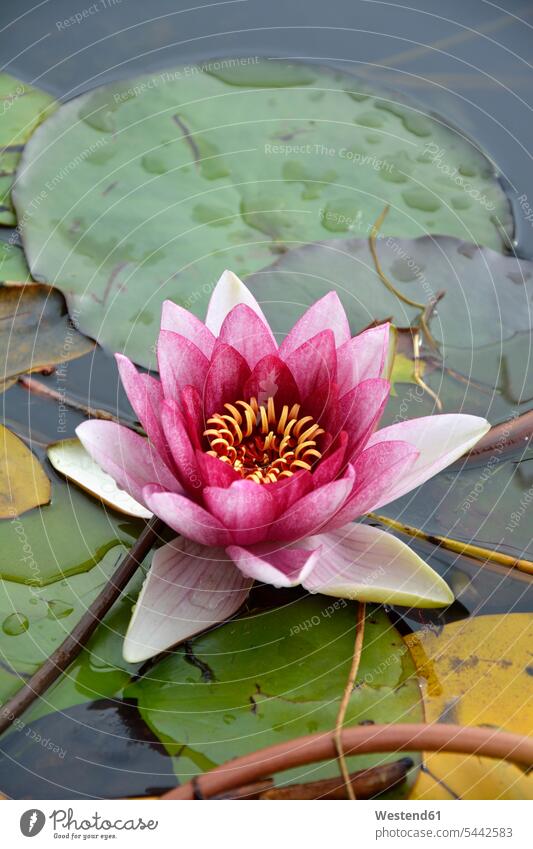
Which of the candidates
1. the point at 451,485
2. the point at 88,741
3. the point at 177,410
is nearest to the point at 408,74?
the point at 451,485

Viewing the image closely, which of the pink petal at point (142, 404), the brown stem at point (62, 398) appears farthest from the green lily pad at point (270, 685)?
the brown stem at point (62, 398)

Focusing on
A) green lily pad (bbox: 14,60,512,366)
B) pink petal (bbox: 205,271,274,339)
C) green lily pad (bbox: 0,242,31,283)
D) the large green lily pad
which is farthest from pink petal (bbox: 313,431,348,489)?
green lily pad (bbox: 0,242,31,283)

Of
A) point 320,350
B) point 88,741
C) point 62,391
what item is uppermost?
point 320,350

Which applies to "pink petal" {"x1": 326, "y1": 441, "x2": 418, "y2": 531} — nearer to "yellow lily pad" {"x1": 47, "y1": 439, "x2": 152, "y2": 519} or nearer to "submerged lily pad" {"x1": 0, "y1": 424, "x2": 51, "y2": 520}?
"yellow lily pad" {"x1": 47, "y1": 439, "x2": 152, "y2": 519}

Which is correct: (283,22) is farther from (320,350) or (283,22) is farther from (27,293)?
(320,350)

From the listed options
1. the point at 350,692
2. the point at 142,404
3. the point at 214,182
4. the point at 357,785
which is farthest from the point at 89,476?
the point at 214,182

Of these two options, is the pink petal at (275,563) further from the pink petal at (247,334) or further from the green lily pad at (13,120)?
the green lily pad at (13,120)
